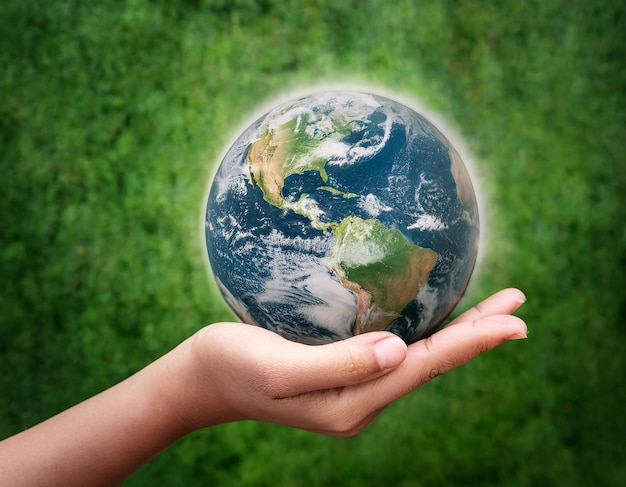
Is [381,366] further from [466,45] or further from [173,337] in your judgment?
[466,45]

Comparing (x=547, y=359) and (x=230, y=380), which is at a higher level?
(x=230, y=380)

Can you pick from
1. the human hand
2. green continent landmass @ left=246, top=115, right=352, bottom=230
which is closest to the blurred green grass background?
the human hand

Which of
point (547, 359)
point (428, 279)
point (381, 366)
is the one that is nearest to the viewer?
point (381, 366)

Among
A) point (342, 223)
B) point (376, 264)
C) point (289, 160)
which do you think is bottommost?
point (376, 264)

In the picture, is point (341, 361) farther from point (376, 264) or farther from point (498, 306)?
point (498, 306)

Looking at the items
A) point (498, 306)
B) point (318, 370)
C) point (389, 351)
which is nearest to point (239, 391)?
point (318, 370)

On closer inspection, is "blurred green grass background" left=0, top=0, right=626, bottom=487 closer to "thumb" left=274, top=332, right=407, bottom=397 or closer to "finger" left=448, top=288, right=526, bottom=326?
"finger" left=448, top=288, right=526, bottom=326

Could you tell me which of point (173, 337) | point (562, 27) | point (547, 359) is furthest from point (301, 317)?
point (562, 27)
